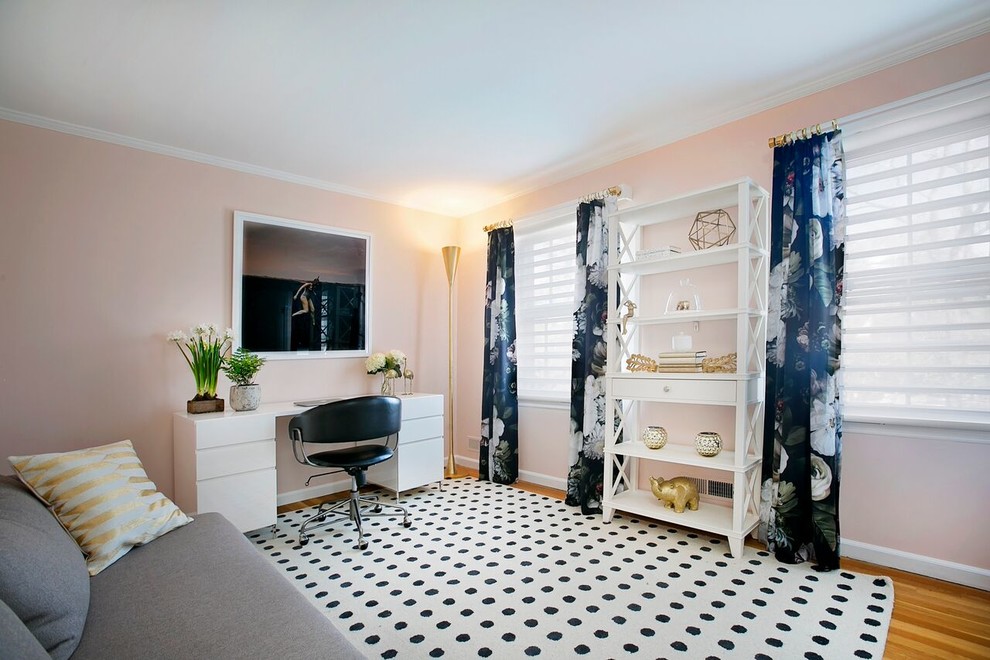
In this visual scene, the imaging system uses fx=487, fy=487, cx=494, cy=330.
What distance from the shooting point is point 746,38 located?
7.43 ft

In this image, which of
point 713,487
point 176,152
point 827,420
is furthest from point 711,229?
point 176,152

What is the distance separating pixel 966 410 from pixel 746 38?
2.02 meters

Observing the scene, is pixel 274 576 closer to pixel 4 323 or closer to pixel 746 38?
pixel 4 323

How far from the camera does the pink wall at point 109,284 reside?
2.80 m

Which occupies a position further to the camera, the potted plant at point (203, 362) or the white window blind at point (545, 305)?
the white window blind at point (545, 305)

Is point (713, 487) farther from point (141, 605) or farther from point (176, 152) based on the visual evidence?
point (176, 152)

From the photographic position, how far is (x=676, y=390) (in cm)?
291

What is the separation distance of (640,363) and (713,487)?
903 millimetres

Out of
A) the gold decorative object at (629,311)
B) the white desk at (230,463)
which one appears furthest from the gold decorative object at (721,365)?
the white desk at (230,463)

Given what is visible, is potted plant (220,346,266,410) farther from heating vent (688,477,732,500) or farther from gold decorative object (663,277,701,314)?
heating vent (688,477,732,500)

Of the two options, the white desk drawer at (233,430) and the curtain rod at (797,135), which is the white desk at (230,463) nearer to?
the white desk drawer at (233,430)

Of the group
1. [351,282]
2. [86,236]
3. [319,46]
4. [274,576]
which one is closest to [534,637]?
[274,576]

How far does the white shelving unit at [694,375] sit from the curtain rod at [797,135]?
25 cm

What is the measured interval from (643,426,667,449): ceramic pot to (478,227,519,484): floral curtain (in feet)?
4.47
